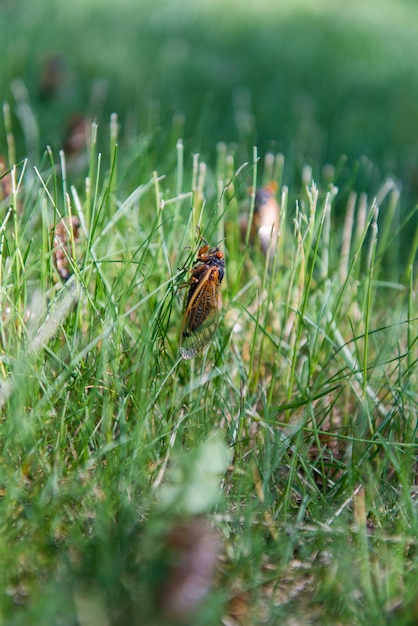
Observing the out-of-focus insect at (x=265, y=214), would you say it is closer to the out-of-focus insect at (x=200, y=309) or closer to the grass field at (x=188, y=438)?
the grass field at (x=188, y=438)

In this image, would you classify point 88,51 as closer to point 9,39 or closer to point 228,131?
point 9,39

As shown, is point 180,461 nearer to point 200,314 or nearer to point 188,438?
point 188,438

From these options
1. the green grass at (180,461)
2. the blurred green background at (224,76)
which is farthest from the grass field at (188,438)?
the blurred green background at (224,76)

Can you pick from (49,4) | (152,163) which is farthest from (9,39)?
(152,163)

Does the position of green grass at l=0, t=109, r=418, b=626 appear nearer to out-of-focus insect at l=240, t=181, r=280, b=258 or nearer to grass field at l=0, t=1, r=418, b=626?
grass field at l=0, t=1, r=418, b=626

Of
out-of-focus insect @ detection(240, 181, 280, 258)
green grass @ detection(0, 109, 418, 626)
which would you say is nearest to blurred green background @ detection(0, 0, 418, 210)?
out-of-focus insect @ detection(240, 181, 280, 258)
